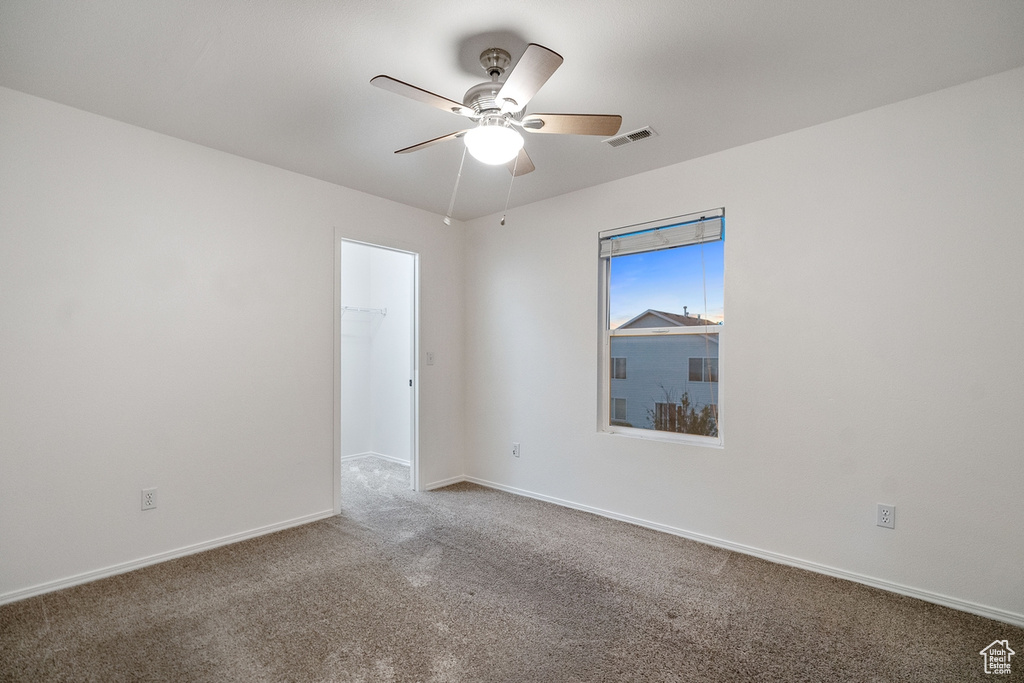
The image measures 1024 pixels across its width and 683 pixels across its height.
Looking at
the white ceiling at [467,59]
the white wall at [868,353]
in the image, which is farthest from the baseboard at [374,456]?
the white ceiling at [467,59]

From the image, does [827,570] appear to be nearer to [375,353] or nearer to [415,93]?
[415,93]

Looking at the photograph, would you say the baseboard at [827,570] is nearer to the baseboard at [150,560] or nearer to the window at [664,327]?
the window at [664,327]

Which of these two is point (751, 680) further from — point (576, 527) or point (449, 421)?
point (449, 421)

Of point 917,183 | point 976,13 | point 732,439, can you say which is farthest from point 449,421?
point 976,13

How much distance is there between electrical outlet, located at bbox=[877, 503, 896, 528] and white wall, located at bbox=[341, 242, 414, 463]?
4.10 metres

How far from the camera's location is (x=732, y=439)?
3098 millimetres

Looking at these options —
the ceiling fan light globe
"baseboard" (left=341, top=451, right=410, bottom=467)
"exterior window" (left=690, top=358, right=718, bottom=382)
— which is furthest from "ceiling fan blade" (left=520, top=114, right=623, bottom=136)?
"baseboard" (left=341, top=451, right=410, bottom=467)

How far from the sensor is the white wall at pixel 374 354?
17.6ft

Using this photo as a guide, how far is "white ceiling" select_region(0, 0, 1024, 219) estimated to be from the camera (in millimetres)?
1883

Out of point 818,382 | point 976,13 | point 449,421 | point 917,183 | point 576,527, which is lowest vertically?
point 576,527

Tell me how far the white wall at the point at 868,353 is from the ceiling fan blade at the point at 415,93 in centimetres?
162

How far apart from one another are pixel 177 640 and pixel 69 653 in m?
0.39

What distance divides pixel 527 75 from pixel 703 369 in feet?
7.53

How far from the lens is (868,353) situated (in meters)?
2.63
